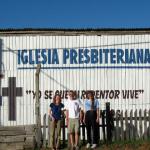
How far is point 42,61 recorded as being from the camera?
20.2 meters

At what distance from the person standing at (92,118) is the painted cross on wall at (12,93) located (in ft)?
12.3

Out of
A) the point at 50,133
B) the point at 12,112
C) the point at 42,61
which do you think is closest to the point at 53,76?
the point at 42,61

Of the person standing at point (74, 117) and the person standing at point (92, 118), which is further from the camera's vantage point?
the person standing at point (92, 118)

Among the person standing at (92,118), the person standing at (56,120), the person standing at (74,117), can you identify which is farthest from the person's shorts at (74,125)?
the person standing at (92,118)

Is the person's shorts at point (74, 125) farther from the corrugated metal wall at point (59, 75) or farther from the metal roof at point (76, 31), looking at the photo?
the metal roof at point (76, 31)

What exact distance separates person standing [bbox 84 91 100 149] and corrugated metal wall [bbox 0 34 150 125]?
2957 millimetres

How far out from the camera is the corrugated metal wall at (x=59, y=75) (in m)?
20.0

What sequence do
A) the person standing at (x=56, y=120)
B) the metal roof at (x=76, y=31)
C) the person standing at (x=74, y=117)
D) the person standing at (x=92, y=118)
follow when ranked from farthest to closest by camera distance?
the metal roof at (x=76, y=31) → the person standing at (x=92, y=118) → the person standing at (x=56, y=120) → the person standing at (x=74, y=117)

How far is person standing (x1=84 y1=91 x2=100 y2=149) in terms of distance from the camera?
17016 millimetres

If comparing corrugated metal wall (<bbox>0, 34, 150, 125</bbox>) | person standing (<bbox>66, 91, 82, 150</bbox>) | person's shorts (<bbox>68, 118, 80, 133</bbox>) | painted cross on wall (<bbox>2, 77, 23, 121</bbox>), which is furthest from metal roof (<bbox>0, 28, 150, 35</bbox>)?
person's shorts (<bbox>68, 118, 80, 133</bbox>)

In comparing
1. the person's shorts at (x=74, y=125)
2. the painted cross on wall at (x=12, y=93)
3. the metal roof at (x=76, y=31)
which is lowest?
the person's shorts at (x=74, y=125)

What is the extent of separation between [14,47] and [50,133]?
4.26m

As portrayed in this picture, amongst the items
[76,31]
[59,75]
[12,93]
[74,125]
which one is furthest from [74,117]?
[76,31]

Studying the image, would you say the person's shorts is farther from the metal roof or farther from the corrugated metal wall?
the metal roof
